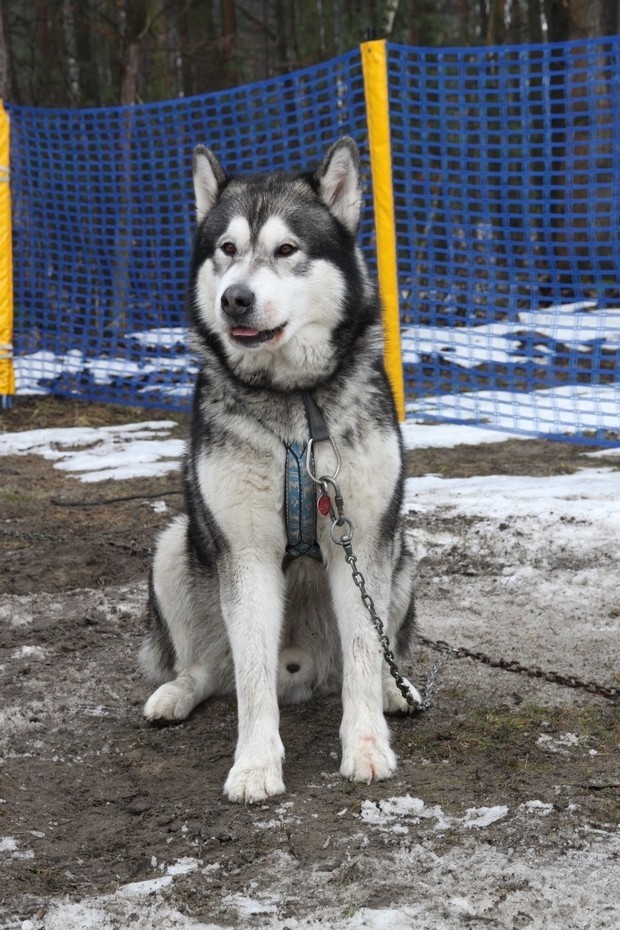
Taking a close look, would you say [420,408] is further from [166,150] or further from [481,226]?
[166,150]

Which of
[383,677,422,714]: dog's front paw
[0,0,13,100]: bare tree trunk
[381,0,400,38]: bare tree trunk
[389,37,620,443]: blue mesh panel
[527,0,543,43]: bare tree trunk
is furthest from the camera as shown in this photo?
A: [527,0,543,43]: bare tree trunk

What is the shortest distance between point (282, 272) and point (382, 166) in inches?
186

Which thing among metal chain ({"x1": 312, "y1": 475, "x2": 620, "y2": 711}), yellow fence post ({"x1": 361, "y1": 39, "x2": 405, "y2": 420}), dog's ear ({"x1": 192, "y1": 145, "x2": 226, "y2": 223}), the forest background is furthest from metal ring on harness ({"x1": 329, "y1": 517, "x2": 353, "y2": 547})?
the forest background

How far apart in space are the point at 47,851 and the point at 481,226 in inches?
282

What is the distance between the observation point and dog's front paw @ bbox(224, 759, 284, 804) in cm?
284

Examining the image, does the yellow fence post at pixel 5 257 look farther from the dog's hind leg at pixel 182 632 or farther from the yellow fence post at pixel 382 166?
the dog's hind leg at pixel 182 632

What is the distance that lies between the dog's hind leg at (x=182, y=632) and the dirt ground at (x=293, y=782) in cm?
8

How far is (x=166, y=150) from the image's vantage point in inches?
368

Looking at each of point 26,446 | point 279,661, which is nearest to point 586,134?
point 26,446

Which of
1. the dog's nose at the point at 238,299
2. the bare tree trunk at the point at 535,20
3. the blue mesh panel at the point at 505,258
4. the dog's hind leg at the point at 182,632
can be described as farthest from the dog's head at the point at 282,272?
the bare tree trunk at the point at 535,20

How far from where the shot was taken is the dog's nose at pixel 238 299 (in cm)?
288

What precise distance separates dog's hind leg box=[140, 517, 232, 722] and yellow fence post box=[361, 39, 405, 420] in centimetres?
402

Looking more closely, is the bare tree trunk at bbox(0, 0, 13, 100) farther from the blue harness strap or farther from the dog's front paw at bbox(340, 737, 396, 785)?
the dog's front paw at bbox(340, 737, 396, 785)

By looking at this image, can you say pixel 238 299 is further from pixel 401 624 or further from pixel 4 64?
pixel 4 64
